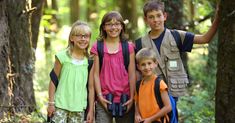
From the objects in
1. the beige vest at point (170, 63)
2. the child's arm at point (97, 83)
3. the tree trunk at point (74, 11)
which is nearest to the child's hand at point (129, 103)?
the child's arm at point (97, 83)

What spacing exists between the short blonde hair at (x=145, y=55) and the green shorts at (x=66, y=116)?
1038 mm

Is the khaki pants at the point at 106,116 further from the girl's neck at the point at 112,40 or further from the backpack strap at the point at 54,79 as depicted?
the girl's neck at the point at 112,40

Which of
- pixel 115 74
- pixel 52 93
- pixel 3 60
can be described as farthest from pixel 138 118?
pixel 3 60

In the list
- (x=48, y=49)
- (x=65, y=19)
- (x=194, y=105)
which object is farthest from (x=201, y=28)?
(x=65, y=19)

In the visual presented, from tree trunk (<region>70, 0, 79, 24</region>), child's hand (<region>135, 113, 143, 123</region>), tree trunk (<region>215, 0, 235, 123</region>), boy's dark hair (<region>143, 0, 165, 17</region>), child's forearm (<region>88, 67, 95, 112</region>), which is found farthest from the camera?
tree trunk (<region>70, 0, 79, 24</region>)

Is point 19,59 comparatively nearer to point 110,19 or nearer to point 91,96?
point 91,96

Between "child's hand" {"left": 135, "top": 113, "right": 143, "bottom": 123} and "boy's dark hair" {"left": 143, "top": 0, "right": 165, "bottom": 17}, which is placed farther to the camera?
"boy's dark hair" {"left": 143, "top": 0, "right": 165, "bottom": 17}

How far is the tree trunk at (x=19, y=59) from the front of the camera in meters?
7.68

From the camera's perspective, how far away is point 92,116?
18.2ft

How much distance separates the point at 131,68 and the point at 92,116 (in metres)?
0.77

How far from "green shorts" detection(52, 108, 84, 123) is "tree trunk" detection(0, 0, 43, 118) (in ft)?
6.77

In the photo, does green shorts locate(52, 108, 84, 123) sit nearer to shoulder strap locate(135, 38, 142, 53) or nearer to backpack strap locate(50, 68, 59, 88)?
backpack strap locate(50, 68, 59, 88)

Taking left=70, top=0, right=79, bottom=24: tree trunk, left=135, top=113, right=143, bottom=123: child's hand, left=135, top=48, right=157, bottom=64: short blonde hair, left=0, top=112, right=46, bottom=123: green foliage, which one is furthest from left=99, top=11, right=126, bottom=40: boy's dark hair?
left=70, top=0, right=79, bottom=24: tree trunk

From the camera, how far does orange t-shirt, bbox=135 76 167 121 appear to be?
17.0 feet
